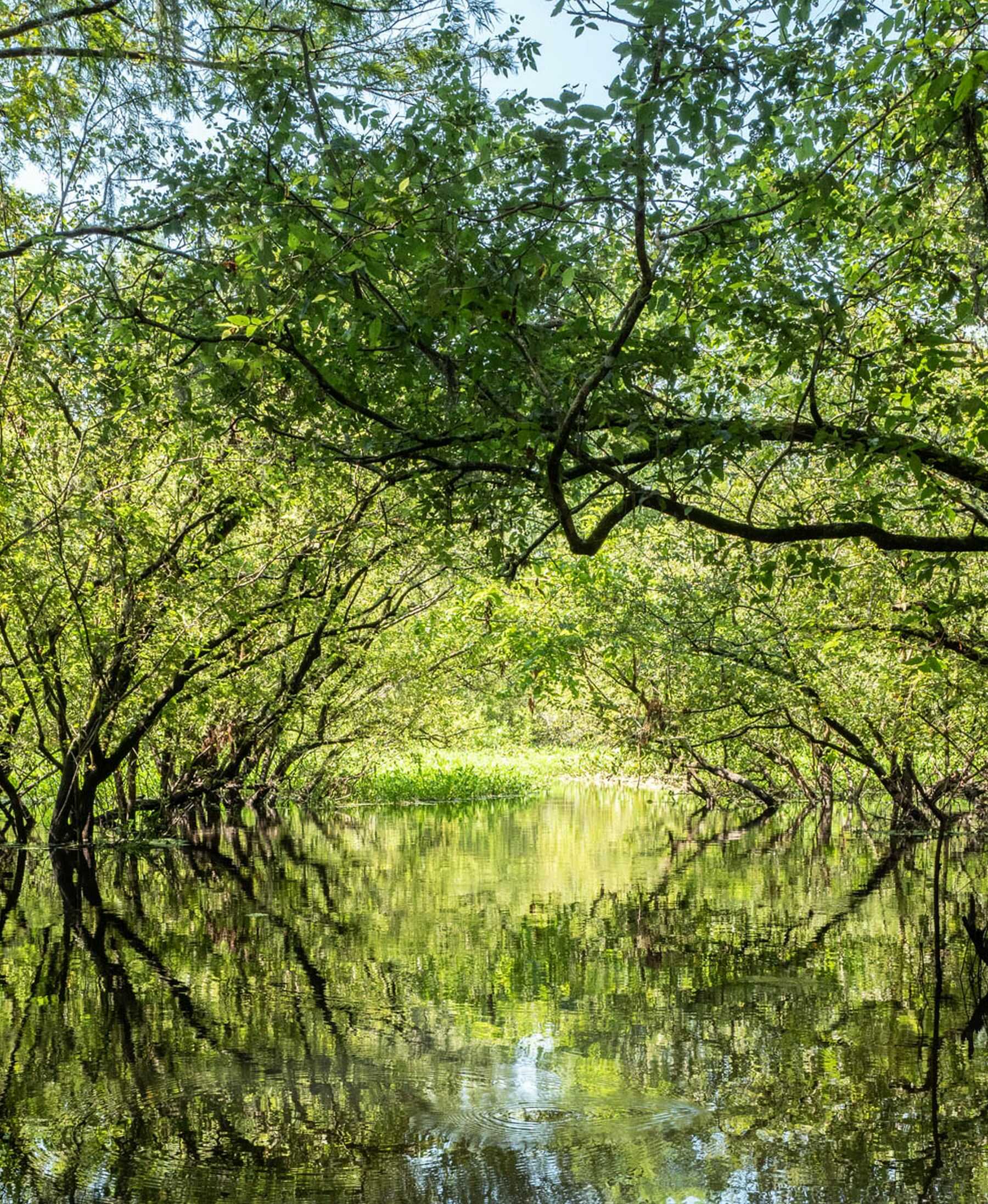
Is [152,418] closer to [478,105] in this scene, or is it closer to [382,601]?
[478,105]

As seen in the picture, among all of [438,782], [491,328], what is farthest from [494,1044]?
[438,782]

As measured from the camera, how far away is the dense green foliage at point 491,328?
5926 millimetres

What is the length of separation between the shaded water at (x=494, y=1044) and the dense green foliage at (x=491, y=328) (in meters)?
2.87

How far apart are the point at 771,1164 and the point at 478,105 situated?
564cm

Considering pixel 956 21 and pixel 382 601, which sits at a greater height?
pixel 956 21

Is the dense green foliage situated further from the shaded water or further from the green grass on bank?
the green grass on bank

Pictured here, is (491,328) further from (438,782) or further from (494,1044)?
(438,782)

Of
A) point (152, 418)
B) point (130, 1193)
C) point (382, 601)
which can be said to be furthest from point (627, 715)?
point (130, 1193)

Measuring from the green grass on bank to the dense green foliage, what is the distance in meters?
15.2

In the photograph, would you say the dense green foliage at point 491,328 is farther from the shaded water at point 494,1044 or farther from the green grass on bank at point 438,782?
the green grass on bank at point 438,782

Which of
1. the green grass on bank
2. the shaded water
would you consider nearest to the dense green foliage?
the shaded water

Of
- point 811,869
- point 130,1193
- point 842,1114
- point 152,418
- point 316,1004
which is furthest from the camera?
point 811,869

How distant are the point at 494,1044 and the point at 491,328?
418cm

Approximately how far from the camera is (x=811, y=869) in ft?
52.9
